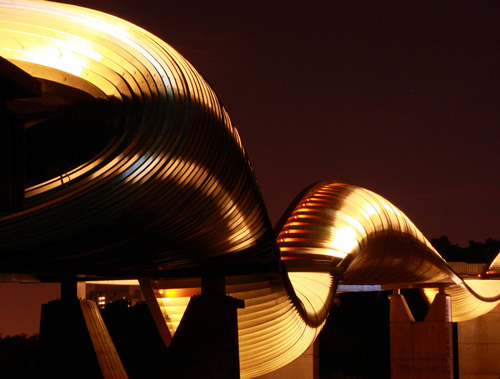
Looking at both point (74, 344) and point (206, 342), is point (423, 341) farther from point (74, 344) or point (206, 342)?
point (74, 344)

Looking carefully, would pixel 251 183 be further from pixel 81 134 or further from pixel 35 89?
pixel 35 89

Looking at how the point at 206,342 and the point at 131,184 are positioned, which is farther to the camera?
the point at 206,342

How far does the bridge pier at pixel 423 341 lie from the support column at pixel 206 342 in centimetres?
1477

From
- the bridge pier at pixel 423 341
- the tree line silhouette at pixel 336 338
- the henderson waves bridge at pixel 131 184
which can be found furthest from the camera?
the tree line silhouette at pixel 336 338

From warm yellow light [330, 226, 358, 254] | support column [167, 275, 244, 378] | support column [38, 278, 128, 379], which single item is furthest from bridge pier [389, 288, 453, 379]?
support column [38, 278, 128, 379]

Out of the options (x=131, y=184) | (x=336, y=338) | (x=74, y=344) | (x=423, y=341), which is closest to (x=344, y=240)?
(x=74, y=344)

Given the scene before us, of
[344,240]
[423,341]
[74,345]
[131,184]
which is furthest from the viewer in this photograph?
[423,341]

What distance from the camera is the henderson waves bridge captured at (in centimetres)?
642

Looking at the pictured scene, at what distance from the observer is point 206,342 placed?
33.5ft

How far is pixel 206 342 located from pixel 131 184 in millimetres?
3541

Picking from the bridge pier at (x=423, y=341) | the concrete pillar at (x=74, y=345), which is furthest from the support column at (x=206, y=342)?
the bridge pier at (x=423, y=341)

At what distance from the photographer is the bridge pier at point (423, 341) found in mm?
24516

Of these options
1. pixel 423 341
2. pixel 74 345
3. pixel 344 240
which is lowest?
pixel 423 341

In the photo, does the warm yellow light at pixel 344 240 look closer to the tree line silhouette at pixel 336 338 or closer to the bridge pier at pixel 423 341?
the bridge pier at pixel 423 341
